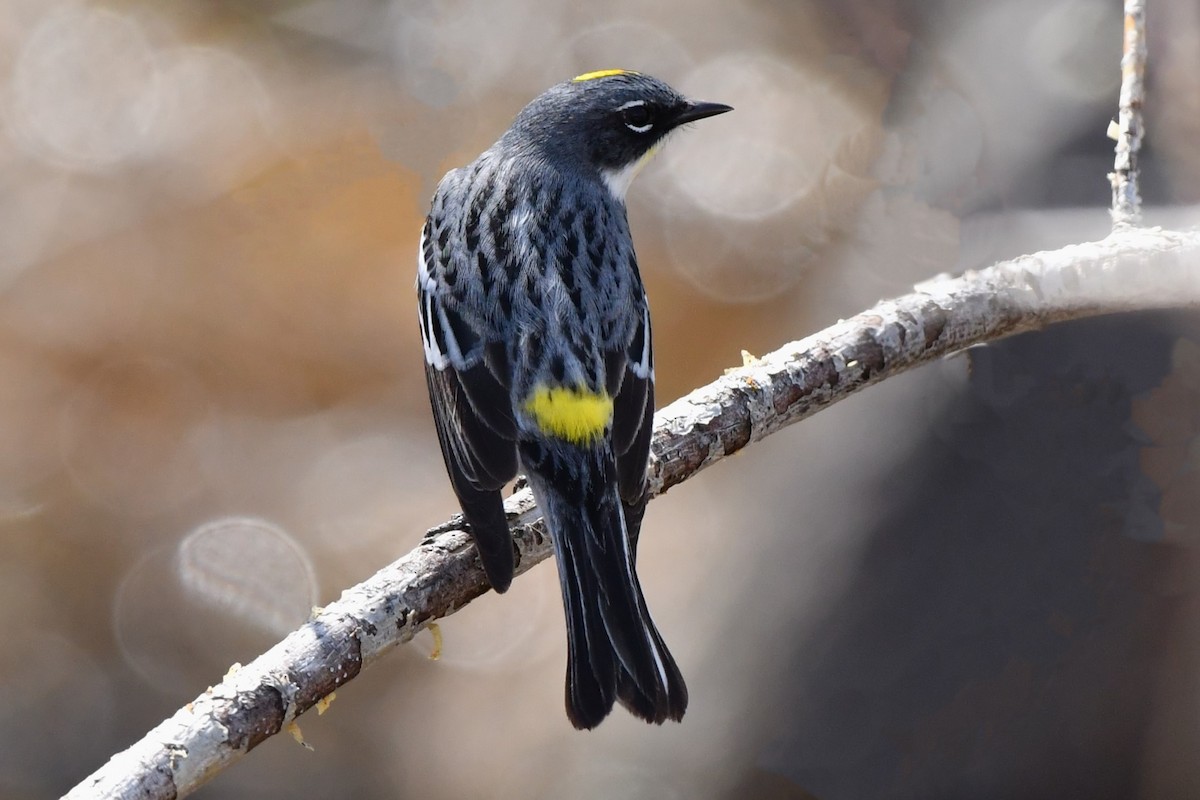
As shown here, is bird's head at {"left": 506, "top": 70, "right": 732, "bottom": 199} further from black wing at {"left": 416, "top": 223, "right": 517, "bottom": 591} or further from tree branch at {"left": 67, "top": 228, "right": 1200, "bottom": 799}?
tree branch at {"left": 67, "top": 228, "right": 1200, "bottom": 799}

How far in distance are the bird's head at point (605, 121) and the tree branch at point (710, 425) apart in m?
0.69

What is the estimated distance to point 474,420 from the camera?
2.72 meters

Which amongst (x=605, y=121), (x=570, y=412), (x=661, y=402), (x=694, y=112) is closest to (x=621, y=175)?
(x=605, y=121)

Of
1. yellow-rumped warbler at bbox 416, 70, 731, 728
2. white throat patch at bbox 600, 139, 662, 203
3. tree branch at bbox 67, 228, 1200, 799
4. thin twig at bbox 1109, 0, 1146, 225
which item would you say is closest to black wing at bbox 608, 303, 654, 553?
yellow-rumped warbler at bbox 416, 70, 731, 728

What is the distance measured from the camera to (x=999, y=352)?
375 centimetres

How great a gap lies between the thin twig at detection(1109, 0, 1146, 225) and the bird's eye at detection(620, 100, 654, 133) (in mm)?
1160

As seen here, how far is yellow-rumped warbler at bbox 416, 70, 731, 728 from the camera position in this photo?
8.21 feet

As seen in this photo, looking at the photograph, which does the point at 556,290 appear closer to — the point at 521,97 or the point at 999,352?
the point at 999,352

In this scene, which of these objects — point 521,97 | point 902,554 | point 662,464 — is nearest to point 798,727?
point 902,554

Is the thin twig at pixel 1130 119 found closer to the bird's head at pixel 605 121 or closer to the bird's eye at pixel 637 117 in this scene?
the bird's head at pixel 605 121

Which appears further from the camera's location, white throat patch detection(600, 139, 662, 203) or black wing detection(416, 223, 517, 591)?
white throat patch detection(600, 139, 662, 203)

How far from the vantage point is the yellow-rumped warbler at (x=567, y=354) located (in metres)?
2.50

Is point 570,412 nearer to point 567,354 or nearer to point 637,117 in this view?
point 567,354

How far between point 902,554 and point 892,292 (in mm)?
1273
